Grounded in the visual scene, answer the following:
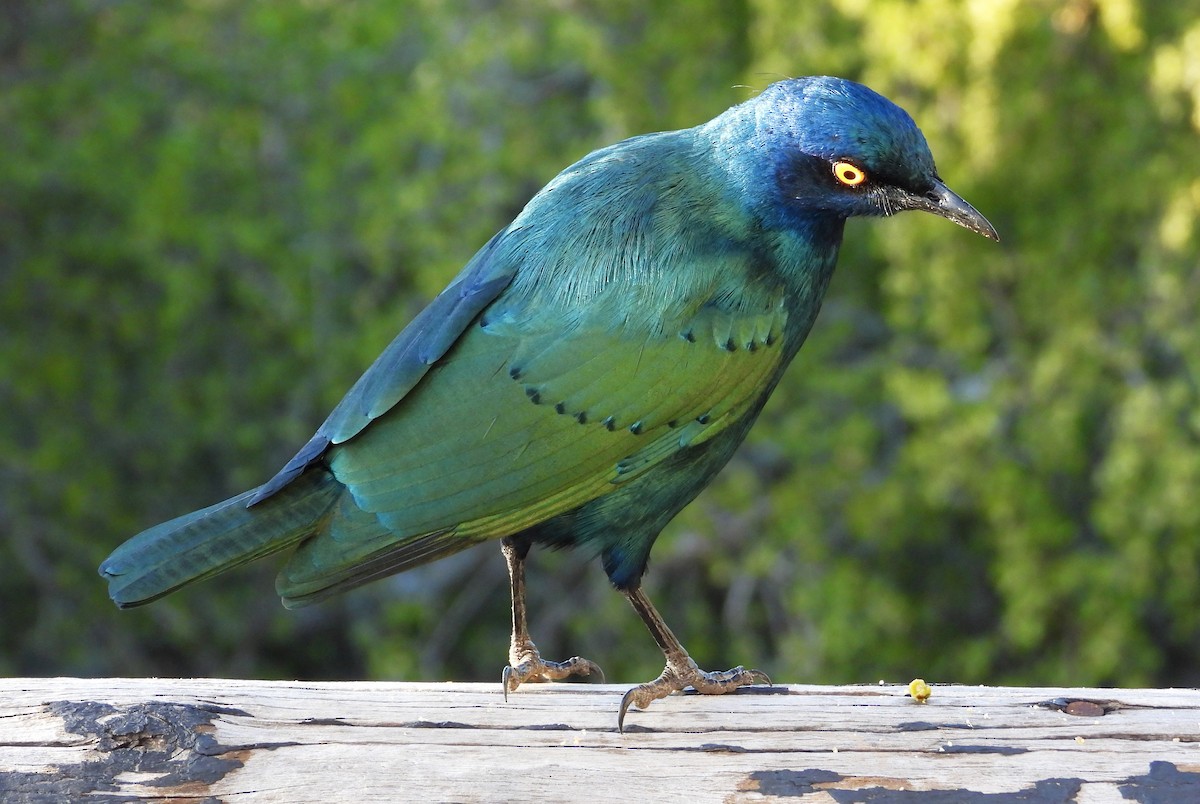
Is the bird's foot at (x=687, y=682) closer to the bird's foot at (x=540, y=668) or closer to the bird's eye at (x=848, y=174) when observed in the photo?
the bird's foot at (x=540, y=668)

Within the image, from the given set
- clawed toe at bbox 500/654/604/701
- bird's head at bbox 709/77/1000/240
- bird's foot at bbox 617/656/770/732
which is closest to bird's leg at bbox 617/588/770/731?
bird's foot at bbox 617/656/770/732

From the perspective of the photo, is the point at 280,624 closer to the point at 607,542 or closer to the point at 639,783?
the point at 607,542

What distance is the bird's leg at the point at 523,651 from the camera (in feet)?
11.1

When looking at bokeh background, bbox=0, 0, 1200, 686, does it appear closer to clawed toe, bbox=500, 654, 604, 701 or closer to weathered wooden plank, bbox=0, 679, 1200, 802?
clawed toe, bbox=500, 654, 604, 701

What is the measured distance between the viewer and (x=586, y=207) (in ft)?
10.7

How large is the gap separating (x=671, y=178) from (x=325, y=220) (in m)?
4.83

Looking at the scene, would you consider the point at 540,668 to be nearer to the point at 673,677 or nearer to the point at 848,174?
the point at 673,677

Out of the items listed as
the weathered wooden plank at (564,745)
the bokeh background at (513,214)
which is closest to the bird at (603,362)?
the weathered wooden plank at (564,745)

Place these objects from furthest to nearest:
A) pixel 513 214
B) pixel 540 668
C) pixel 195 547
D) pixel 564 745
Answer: pixel 513 214
pixel 540 668
pixel 195 547
pixel 564 745

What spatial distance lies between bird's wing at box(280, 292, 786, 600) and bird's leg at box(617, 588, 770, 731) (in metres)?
0.42

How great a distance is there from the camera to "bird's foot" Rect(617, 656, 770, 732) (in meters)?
2.88

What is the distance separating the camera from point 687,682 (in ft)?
10.5

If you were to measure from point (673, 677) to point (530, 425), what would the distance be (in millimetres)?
621

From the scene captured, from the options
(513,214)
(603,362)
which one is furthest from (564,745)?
(513,214)
